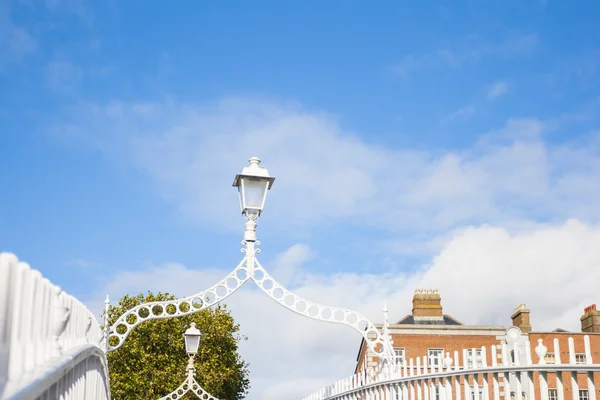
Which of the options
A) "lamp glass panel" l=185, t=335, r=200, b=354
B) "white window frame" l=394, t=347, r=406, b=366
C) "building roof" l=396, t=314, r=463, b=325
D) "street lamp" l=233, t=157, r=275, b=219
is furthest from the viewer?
"building roof" l=396, t=314, r=463, b=325

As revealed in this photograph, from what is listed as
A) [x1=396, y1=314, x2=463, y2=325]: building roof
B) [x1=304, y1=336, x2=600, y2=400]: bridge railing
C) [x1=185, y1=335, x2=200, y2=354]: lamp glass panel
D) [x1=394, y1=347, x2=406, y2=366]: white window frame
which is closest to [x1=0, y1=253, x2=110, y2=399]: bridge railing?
[x1=304, y1=336, x2=600, y2=400]: bridge railing

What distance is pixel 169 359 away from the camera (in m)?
34.7

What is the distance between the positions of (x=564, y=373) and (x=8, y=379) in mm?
6067

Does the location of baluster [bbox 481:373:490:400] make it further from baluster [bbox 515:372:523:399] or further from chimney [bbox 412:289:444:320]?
chimney [bbox 412:289:444:320]

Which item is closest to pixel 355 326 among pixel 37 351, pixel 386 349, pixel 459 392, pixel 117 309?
pixel 386 349

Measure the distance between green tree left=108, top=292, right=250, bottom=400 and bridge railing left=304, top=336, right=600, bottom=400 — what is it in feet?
77.3

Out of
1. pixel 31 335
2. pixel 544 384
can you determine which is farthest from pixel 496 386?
pixel 31 335

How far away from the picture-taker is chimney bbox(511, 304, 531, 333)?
157ft

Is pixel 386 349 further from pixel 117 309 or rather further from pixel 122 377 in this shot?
pixel 117 309

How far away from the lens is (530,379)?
23.0 feet

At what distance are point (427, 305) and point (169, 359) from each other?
21590 millimetres

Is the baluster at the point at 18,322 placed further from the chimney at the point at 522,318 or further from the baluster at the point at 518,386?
the chimney at the point at 522,318

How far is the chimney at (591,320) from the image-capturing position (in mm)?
44531

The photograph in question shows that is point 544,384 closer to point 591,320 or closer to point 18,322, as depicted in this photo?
point 18,322
